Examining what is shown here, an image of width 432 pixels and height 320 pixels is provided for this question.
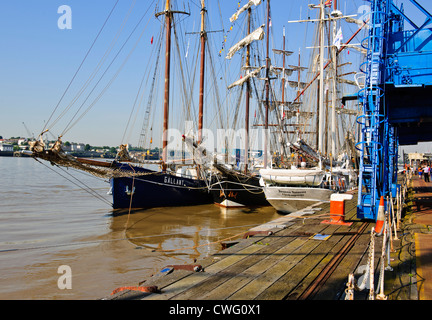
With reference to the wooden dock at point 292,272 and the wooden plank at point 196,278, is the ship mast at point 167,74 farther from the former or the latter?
the wooden plank at point 196,278

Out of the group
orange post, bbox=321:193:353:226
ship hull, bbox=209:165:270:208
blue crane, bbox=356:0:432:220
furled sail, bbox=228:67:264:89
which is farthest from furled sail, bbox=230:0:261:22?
orange post, bbox=321:193:353:226

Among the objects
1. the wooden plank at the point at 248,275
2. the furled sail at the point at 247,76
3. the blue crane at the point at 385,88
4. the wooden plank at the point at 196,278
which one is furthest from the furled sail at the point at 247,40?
the wooden plank at the point at 196,278

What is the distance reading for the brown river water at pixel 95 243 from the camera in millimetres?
8859

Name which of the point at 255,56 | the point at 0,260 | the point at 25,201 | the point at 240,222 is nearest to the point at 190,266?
the point at 0,260

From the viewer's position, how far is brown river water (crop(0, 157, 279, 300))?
8.86 m

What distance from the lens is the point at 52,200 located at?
92.2 ft

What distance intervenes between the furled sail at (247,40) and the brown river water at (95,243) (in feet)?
50.9

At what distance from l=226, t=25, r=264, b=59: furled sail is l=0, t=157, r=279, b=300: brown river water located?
50.9ft

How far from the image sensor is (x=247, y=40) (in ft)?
106

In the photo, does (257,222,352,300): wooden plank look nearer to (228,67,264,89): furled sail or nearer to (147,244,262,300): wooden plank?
(147,244,262,300): wooden plank

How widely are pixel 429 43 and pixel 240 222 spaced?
11887 mm

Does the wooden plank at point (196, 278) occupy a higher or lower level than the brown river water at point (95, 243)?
higher

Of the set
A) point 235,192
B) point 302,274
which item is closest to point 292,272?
Answer: point 302,274
